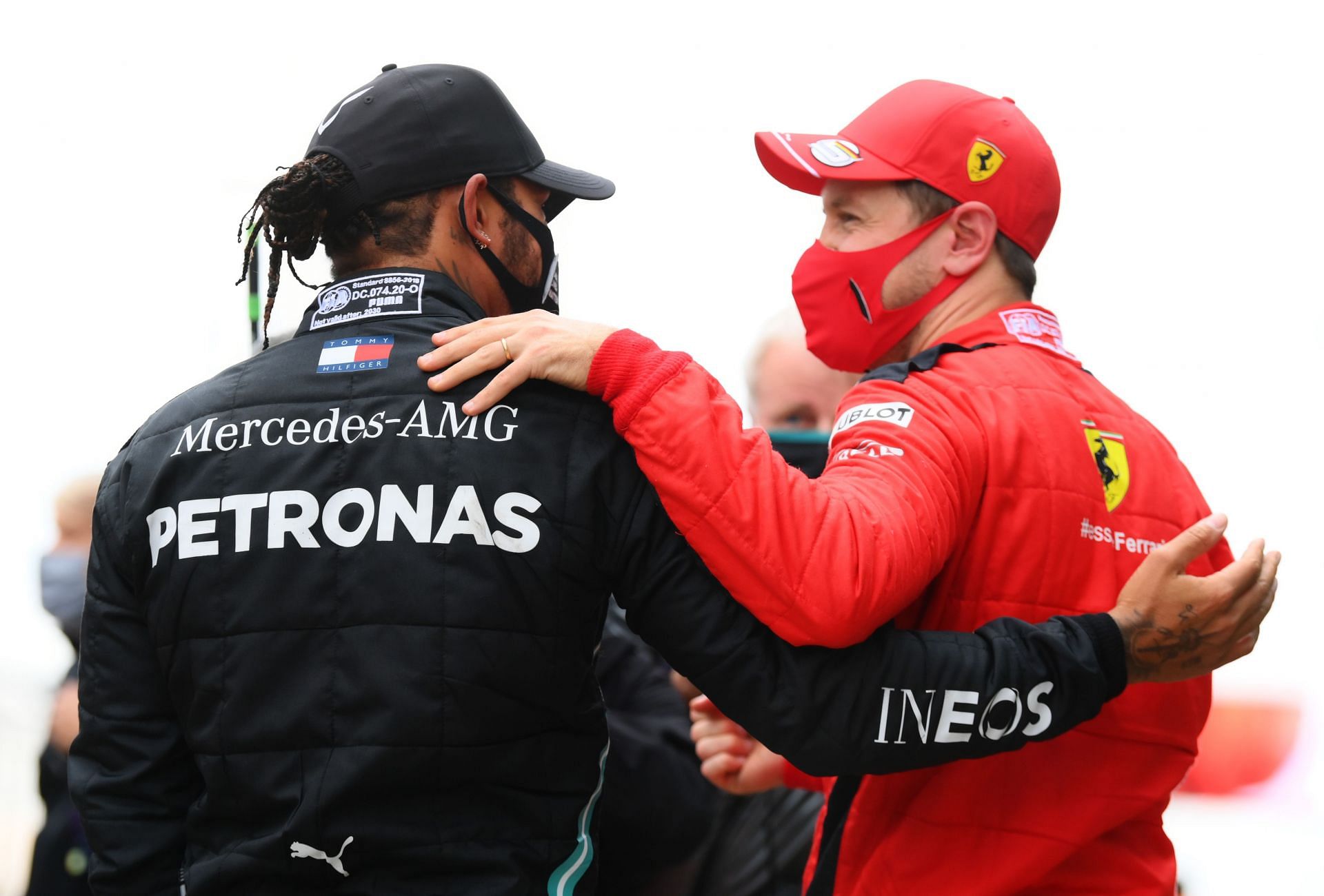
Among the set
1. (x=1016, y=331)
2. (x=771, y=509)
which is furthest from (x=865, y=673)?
(x=1016, y=331)

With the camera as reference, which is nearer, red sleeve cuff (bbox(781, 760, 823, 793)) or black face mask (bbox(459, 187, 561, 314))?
black face mask (bbox(459, 187, 561, 314))

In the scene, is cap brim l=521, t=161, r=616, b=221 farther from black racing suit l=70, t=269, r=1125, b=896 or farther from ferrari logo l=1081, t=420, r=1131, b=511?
ferrari logo l=1081, t=420, r=1131, b=511

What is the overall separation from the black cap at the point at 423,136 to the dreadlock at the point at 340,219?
0.02m

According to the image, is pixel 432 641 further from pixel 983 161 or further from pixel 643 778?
A: pixel 983 161

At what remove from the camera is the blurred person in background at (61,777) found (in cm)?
295

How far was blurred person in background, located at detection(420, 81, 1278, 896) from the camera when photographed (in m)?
1.35

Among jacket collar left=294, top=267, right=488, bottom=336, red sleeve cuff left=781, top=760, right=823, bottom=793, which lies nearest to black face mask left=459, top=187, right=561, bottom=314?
jacket collar left=294, top=267, right=488, bottom=336

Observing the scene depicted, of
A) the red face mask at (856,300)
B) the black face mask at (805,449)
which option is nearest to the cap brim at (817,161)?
the red face mask at (856,300)

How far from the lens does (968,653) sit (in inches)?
56.2

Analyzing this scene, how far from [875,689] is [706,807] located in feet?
3.06

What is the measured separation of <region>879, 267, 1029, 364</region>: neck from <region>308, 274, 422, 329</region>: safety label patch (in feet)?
2.57

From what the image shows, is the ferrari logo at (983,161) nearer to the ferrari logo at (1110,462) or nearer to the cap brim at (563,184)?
the ferrari logo at (1110,462)

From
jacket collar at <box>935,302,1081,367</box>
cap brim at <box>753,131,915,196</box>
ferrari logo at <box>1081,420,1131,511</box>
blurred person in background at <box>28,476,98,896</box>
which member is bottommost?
blurred person in background at <box>28,476,98,896</box>

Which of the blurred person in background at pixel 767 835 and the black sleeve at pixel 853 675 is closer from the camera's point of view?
the black sleeve at pixel 853 675
